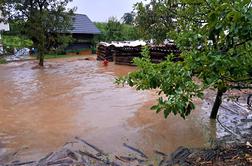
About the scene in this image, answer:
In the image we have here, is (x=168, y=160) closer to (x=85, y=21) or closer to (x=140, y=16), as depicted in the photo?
(x=140, y=16)

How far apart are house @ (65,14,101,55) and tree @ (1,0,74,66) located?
11.4 m

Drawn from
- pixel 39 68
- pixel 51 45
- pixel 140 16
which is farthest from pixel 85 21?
pixel 140 16

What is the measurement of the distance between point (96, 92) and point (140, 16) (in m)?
2.94

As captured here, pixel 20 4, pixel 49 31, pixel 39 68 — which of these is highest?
pixel 20 4

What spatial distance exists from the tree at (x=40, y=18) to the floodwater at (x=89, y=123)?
9.46m

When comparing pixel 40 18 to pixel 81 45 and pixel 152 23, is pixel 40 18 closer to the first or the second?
pixel 152 23

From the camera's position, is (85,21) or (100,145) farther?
(85,21)

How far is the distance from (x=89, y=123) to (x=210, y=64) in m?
5.01

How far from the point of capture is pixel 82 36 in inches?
1425

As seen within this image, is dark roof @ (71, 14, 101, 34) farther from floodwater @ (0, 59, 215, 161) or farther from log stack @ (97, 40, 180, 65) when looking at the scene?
floodwater @ (0, 59, 215, 161)

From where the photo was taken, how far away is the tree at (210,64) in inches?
113

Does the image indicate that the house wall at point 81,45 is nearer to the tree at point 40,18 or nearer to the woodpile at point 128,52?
the woodpile at point 128,52

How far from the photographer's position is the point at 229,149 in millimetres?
4977

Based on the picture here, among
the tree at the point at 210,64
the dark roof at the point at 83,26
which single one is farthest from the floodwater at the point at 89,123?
the dark roof at the point at 83,26
